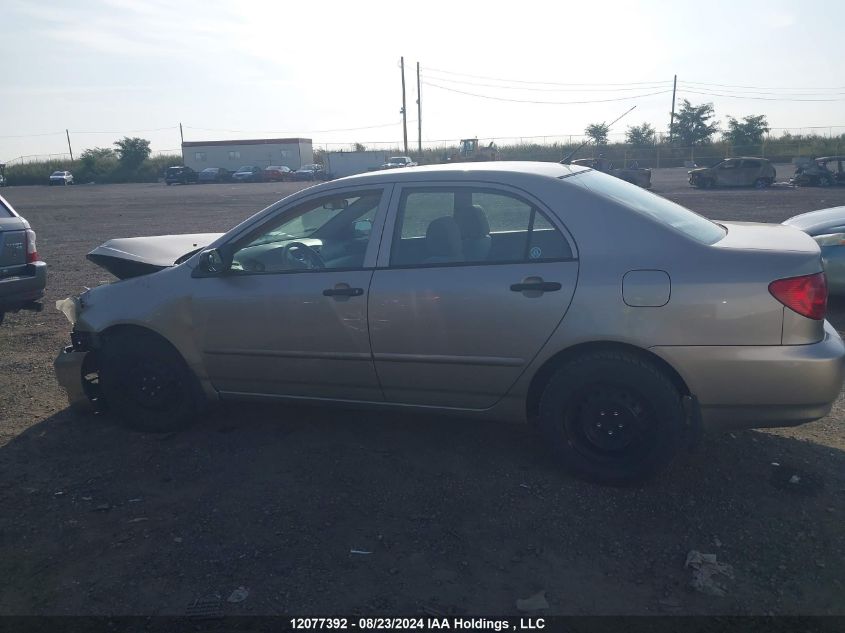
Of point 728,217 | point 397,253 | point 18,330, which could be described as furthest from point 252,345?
point 728,217

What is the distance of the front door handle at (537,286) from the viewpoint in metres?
3.94

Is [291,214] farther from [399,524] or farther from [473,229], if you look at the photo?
[399,524]

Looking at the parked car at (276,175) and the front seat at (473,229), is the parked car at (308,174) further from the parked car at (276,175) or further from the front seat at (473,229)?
the front seat at (473,229)

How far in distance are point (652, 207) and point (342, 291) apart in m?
1.89

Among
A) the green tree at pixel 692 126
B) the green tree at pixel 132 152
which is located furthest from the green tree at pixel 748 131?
the green tree at pixel 132 152

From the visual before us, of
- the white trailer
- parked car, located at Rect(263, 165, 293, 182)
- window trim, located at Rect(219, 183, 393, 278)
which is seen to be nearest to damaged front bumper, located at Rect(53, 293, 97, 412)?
window trim, located at Rect(219, 183, 393, 278)

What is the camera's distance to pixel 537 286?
3.97 meters

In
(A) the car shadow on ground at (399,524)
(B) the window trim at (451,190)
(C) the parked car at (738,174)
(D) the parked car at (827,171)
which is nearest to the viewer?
(A) the car shadow on ground at (399,524)

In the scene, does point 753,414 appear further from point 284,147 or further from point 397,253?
point 284,147

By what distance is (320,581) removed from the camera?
3.29 m

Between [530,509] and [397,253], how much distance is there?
5.36 ft

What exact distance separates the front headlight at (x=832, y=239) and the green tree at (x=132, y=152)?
75718 mm

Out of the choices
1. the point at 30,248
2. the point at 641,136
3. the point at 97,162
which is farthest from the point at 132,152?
the point at 30,248

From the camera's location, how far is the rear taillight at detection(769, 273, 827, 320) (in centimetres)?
367
